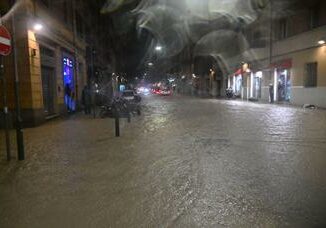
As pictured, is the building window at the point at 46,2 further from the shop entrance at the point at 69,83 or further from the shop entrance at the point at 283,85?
the shop entrance at the point at 283,85

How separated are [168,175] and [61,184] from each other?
6.36 feet

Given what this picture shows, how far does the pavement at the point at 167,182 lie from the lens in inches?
214

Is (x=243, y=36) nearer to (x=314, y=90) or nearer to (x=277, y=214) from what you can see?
(x=314, y=90)

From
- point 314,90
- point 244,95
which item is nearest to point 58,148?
point 314,90

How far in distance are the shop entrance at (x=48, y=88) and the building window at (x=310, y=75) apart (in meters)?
18.6

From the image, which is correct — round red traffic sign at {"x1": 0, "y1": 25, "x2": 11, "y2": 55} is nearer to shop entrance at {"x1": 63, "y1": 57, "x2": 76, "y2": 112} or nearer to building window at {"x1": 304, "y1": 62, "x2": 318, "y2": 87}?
shop entrance at {"x1": 63, "y1": 57, "x2": 76, "y2": 112}

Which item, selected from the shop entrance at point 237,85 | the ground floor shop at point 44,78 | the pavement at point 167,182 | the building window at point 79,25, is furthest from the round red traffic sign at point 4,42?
the shop entrance at point 237,85

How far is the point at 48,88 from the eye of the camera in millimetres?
20516

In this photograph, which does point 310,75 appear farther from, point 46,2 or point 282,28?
point 46,2

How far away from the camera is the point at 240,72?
50.3 m

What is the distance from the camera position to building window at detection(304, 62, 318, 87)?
99.0 feet

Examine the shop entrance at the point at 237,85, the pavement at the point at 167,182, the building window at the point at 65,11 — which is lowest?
the pavement at the point at 167,182

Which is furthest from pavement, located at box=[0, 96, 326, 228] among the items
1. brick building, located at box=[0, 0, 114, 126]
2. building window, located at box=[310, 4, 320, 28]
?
building window, located at box=[310, 4, 320, 28]

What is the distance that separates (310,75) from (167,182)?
2625cm
